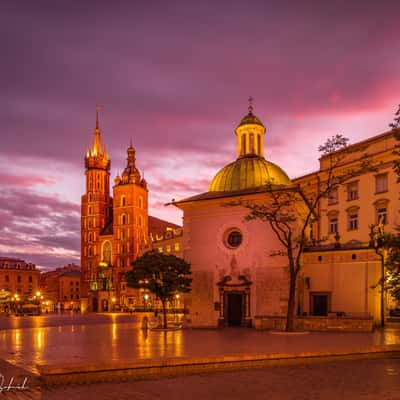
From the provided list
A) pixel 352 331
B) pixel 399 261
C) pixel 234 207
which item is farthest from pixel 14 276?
pixel 399 261

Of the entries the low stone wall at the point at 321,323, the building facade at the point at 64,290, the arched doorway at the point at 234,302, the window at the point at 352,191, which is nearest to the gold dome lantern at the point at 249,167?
the arched doorway at the point at 234,302

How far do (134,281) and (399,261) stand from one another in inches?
741

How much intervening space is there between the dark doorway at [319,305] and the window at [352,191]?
1805 centimetres

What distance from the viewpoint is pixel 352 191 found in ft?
165

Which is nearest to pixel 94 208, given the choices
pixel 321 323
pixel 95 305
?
pixel 95 305

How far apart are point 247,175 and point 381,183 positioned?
1554 cm

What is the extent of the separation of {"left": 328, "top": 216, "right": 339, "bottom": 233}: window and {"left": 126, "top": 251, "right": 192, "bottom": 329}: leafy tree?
75.6 feet

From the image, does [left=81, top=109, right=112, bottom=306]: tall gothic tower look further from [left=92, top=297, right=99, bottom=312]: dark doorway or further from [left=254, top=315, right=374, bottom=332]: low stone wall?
[left=254, top=315, right=374, bottom=332]: low stone wall

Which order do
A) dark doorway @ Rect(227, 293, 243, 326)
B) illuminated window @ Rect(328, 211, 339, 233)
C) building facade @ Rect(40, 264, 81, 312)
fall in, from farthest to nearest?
1. building facade @ Rect(40, 264, 81, 312)
2. illuminated window @ Rect(328, 211, 339, 233)
3. dark doorway @ Rect(227, 293, 243, 326)

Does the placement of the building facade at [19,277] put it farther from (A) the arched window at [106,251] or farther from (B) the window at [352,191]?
(B) the window at [352,191]

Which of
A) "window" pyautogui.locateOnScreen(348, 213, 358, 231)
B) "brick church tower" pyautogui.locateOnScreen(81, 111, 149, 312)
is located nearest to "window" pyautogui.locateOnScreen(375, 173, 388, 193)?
"window" pyautogui.locateOnScreen(348, 213, 358, 231)

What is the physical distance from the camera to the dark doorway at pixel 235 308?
112 feet

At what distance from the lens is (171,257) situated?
34.3 metres

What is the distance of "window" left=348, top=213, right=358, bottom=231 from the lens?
4972 centimetres
